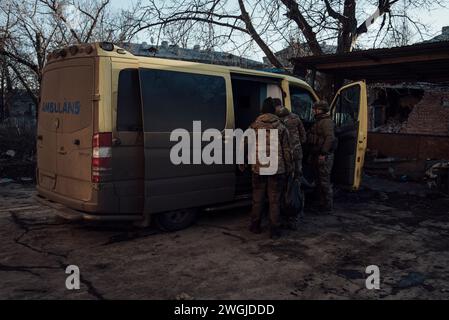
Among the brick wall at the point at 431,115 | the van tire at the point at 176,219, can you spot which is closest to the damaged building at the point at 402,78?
the van tire at the point at 176,219

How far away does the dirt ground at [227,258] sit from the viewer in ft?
12.1

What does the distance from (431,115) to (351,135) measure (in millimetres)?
14283

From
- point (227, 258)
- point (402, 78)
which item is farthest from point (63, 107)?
point (402, 78)

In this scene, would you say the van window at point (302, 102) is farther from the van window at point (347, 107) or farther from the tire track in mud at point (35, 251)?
the tire track in mud at point (35, 251)

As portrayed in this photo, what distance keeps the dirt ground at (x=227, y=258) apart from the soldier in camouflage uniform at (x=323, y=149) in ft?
1.18

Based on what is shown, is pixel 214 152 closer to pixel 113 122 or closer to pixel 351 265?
pixel 113 122

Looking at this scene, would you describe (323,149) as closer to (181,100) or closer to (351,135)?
(351,135)

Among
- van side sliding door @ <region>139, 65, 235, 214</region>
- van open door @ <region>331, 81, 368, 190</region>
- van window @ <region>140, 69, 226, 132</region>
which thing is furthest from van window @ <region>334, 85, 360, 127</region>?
van window @ <region>140, 69, 226, 132</region>

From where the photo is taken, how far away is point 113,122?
4.58 meters

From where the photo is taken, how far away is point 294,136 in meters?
5.62

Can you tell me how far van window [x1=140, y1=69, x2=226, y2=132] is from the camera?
479cm

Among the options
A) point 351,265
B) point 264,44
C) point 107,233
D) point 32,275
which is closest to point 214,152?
point 107,233

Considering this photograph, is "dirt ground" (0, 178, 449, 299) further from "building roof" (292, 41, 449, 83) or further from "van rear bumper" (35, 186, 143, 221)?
"building roof" (292, 41, 449, 83)

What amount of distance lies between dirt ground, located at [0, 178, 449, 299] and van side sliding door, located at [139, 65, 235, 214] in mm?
515
